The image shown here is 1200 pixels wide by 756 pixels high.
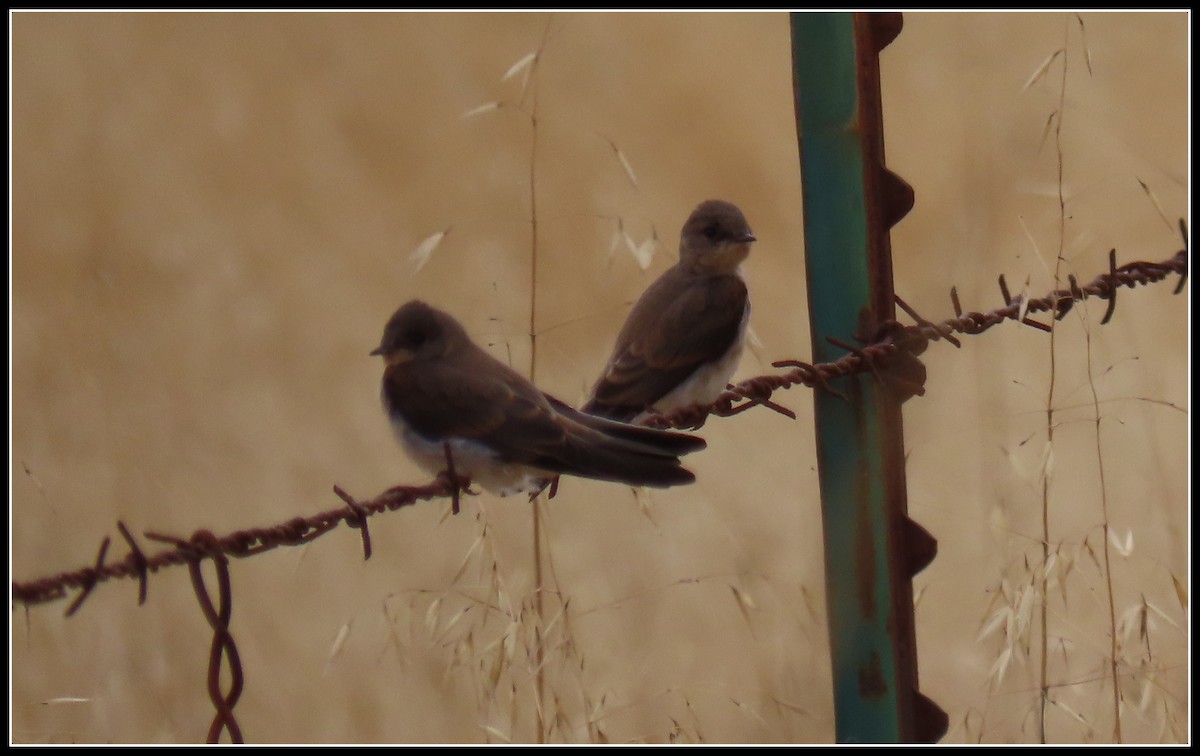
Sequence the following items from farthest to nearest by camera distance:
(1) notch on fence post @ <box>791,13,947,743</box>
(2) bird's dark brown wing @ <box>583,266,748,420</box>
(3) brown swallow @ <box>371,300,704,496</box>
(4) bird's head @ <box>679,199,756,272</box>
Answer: (4) bird's head @ <box>679,199,756,272</box> → (2) bird's dark brown wing @ <box>583,266,748,420</box> → (3) brown swallow @ <box>371,300,704,496</box> → (1) notch on fence post @ <box>791,13,947,743</box>

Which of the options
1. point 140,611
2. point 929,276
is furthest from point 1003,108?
point 140,611

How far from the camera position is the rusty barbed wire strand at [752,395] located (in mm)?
2049

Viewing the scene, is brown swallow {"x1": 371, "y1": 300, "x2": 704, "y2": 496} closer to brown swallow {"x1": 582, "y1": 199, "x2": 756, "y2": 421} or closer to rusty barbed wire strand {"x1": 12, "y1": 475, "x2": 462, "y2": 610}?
rusty barbed wire strand {"x1": 12, "y1": 475, "x2": 462, "y2": 610}

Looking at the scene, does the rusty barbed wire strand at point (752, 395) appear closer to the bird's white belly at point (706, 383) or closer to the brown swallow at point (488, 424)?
the brown swallow at point (488, 424)

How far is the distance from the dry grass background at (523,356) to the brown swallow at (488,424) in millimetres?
178

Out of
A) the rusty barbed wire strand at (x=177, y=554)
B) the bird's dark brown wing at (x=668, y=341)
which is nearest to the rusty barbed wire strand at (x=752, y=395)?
the rusty barbed wire strand at (x=177, y=554)

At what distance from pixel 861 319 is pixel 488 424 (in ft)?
3.17

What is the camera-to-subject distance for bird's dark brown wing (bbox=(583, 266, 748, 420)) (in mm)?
4344

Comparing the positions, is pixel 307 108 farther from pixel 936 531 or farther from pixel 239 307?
pixel 936 531

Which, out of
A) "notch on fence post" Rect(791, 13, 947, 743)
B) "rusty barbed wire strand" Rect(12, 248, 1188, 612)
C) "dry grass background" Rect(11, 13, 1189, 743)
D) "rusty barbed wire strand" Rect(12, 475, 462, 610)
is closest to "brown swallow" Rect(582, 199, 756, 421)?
"dry grass background" Rect(11, 13, 1189, 743)

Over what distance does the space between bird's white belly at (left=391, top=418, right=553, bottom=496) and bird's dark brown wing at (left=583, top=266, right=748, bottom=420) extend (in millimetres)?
805

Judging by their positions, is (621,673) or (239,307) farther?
(239,307)

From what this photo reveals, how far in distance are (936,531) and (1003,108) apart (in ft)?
6.04

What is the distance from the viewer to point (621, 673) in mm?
5059
